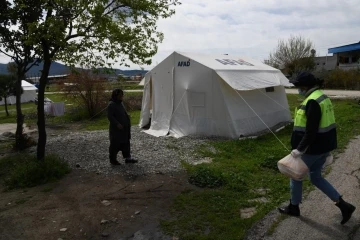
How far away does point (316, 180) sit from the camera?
421 centimetres

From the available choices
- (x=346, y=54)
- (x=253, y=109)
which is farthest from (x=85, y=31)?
(x=346, y=54)

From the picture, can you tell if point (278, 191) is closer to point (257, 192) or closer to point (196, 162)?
point (257, 192)

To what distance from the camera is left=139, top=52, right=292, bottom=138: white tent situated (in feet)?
33.5

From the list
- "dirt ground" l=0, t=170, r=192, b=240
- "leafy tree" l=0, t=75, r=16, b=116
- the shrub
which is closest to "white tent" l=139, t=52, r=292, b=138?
"dirt ground" l=0, t=170, r=192, b=240

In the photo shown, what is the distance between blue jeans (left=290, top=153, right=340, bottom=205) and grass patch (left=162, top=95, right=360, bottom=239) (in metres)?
0.56

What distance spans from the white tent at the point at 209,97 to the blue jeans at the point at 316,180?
5702 mm

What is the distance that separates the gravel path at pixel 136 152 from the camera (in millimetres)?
7152

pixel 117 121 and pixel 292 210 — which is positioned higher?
pixel 117 121

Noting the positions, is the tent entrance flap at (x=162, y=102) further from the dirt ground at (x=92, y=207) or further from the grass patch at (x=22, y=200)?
the grass patch at (x=22, y=200)

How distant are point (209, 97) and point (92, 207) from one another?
6117mm

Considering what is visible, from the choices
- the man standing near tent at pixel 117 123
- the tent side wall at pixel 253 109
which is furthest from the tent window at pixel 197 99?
the man standing near tent at pixel 117 123

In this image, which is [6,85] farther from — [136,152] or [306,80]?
[306,80]

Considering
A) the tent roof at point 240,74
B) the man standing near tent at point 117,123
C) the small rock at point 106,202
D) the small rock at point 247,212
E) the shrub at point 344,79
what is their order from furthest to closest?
1. the shrub at point 344,79
2. the tent roof at point 240,74
3. the man standing near tent at point 117,123
4. the small rock at point 106,202
5. the small rock at point 247,212

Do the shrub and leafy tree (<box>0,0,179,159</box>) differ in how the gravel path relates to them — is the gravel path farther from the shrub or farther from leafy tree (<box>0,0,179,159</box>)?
the shrub
